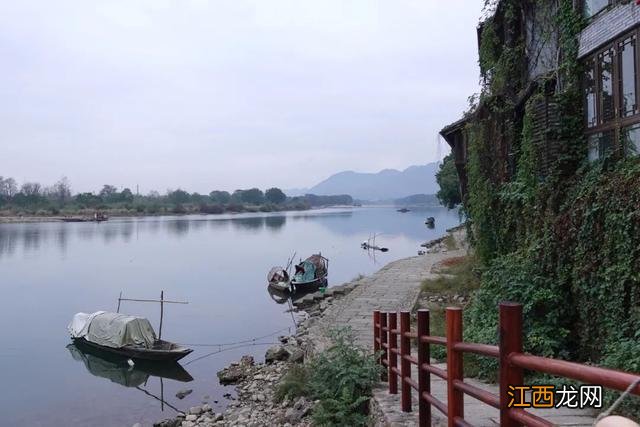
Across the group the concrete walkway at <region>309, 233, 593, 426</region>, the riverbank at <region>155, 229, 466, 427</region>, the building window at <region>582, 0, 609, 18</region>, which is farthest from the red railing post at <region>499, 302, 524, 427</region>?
the building window at <region>582, 0, 609, 18</region>

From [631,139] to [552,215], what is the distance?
1.72m

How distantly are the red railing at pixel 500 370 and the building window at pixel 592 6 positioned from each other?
22.8 feet

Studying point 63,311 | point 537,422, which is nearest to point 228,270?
point 63,311

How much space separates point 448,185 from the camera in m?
44.2

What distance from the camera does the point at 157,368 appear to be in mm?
18359

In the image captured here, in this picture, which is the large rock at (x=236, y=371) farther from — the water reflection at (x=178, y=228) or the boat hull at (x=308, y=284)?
the water reflection at (x=178, y=228)

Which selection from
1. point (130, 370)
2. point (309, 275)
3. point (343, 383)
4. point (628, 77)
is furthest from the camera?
point (309, 275)

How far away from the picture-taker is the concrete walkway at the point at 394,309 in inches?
208

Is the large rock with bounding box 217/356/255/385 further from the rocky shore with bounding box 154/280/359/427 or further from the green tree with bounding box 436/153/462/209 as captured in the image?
the green tree with bounding box 436/153/462/209

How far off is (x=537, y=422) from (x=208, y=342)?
20.5 m

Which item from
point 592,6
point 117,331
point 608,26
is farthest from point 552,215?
point 117,331

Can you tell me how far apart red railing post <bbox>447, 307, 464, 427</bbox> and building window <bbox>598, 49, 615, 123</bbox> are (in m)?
6.80

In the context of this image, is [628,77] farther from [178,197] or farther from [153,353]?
[178,197]

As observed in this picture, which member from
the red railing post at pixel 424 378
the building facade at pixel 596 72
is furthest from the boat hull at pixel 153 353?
the red railing post at pixel 424 378
